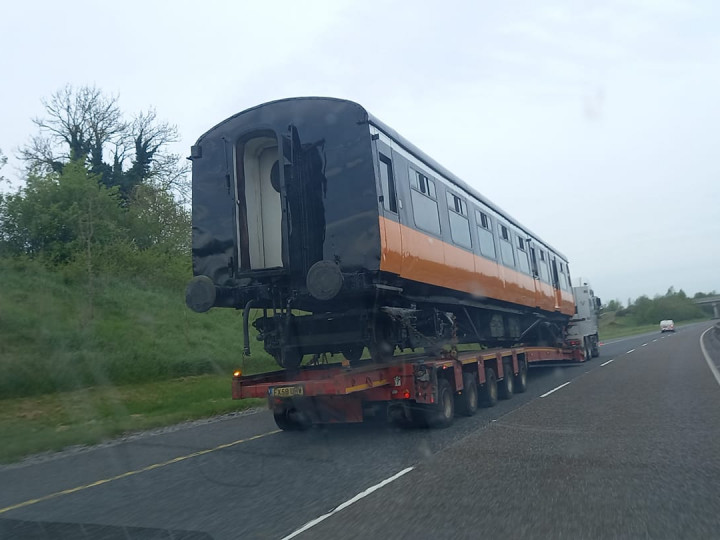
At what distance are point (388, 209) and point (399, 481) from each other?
4.01 metres

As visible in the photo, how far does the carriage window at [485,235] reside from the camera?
48.1 feet

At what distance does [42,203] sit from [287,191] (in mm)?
26355

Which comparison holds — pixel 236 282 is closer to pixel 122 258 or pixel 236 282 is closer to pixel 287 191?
pixel 287 191

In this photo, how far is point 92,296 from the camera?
2380cm

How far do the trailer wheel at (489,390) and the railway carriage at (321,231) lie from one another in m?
2.61

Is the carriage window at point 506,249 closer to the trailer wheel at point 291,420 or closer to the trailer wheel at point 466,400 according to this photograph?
the trailer wheel at point 466,400

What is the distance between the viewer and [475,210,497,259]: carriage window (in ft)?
48.1

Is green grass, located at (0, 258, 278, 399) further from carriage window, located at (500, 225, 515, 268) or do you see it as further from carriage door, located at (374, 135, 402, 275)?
carriage window, located at (500, 225, 515, 268)

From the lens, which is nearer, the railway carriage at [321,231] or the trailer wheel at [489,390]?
the railway carriage at [321,231]

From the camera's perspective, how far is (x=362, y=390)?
407 inches

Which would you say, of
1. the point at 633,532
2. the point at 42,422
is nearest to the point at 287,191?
the point at 633,532

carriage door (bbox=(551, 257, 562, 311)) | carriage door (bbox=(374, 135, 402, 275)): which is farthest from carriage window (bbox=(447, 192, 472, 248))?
carriage door (bbox=(551, 257, 562, 311))

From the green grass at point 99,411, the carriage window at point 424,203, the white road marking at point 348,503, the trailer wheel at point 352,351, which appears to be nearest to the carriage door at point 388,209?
the carriage window at point 424,203

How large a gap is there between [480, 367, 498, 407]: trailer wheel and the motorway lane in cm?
189
